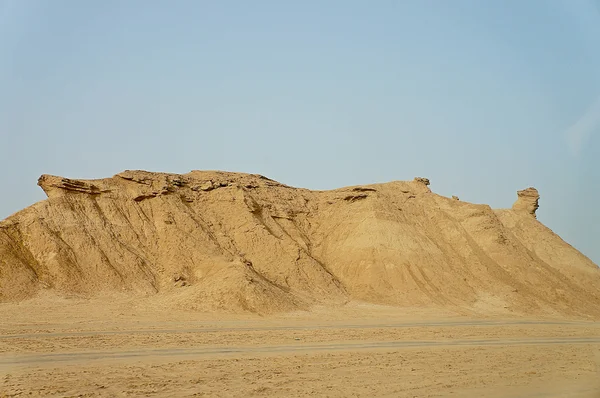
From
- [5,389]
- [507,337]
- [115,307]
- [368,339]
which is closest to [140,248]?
[115,307]

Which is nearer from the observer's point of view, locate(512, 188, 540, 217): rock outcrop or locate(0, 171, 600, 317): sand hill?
locate(0, 171, 600, 317): sand hill

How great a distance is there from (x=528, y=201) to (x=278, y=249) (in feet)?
90.5

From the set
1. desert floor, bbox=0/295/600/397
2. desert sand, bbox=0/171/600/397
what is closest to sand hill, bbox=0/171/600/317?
desert sand, bbox=0/171/600/397

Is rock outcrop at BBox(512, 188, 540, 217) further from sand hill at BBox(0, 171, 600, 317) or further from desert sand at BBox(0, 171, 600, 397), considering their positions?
sand hill at BBox(0, 171, 600, 317)

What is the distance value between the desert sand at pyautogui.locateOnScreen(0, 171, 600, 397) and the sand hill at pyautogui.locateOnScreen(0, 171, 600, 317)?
133mm

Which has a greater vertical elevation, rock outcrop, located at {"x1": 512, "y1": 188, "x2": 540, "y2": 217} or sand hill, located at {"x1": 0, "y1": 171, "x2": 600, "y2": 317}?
rock outcrop, located at {"x1": 512, "y1": 188, "x2": 540, "y2": 217}

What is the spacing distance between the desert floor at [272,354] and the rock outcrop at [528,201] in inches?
1009

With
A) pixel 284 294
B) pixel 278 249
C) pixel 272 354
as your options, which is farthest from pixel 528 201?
pixel 272 354

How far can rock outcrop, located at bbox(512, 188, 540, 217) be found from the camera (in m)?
55.9

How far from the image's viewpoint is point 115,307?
30984 mm

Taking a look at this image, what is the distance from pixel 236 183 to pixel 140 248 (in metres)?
10.3

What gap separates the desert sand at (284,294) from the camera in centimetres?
1536

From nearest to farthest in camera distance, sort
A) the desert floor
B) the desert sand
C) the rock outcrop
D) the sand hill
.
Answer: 1. the desert floor
2. the desert sand
3. the sand hill
4. the rock outcrop

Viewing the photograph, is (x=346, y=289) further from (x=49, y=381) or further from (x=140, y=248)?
(x=49, y=381)
